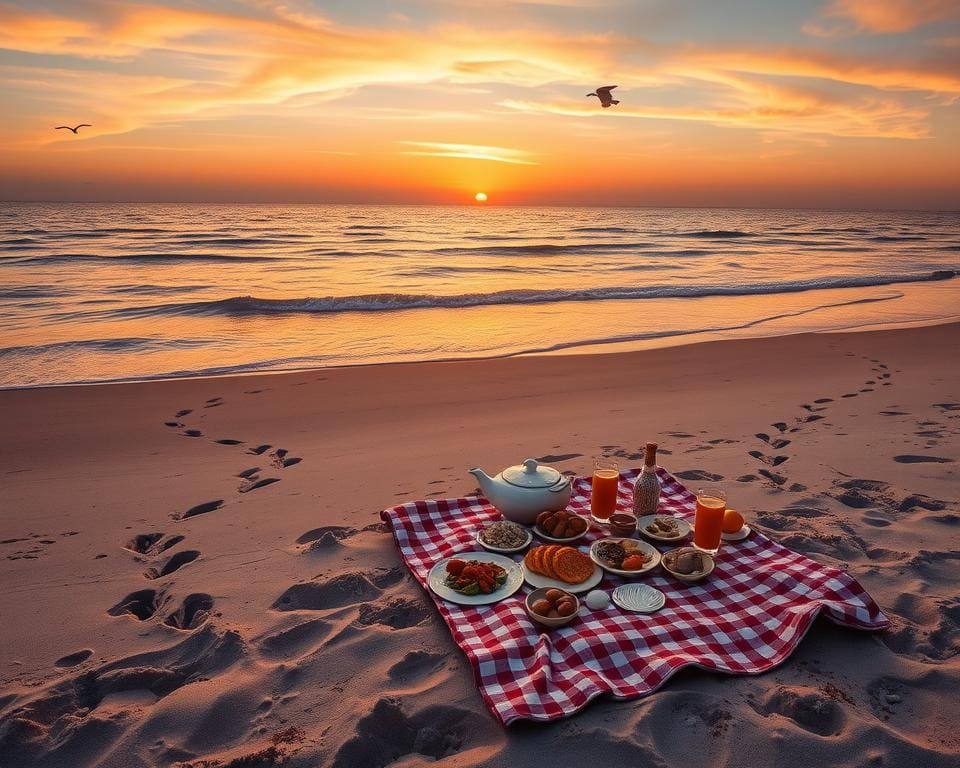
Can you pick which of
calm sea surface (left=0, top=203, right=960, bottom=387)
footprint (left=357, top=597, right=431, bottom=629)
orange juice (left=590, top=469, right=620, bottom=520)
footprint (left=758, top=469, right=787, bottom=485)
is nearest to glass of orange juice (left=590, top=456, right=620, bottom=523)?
orange juice (left=590, top=469, right=620, bottom=520)

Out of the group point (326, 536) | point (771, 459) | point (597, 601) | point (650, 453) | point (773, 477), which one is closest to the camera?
point (597, 601)

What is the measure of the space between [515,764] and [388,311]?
11130 millimetres

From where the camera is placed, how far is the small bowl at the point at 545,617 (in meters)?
2.80

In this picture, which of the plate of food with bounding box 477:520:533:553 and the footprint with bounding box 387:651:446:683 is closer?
the footprint with bounding box 387:651:446:683

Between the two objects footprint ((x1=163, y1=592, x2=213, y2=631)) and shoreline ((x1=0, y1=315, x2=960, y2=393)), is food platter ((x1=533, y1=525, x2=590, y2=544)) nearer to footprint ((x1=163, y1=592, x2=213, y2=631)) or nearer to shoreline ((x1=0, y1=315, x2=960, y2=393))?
footprint ((x1=163, y1=592, x2=213, y2=631))

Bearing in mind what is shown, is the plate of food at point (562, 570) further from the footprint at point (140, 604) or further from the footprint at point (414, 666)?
the footprint at point (140, 604)

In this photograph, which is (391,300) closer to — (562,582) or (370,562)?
(370,562)

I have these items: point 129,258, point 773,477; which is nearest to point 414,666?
point 773,477

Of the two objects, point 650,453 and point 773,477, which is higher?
point 650,453

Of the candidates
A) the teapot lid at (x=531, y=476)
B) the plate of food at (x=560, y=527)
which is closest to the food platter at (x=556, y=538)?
the plate of food at (x=560, y=527)

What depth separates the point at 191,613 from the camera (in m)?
3.19

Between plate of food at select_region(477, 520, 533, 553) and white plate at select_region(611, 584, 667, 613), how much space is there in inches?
23.1

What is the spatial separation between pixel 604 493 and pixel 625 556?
1.55ft

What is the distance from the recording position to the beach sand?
239 centimetres
